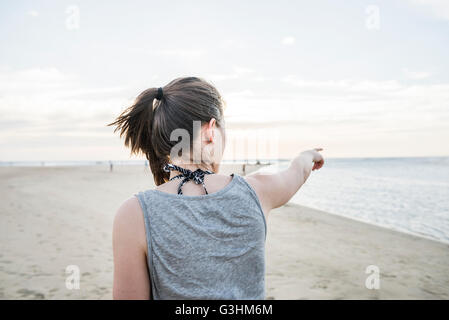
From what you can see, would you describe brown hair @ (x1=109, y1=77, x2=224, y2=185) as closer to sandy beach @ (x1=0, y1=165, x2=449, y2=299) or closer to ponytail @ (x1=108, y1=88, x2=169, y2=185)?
ponytail @ (x1=108, y1=88, x2=169, y2=185)

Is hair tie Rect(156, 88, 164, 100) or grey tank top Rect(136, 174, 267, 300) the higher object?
hair tie Rect(156, 88, 164, 100)

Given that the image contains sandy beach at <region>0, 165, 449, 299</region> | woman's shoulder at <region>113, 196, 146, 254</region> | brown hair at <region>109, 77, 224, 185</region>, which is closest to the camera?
woman's shoulder at <region>113, 196, 146, 254</region>

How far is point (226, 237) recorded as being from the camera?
4.29 ft

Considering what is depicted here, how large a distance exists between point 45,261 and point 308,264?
535 centimetres

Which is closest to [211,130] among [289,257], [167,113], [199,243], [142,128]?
[167,113]

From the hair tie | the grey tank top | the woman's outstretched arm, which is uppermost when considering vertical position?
the hair tie

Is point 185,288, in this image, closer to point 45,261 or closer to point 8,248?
point 45,261

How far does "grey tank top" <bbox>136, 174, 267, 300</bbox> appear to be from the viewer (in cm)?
125

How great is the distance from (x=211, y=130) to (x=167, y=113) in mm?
196

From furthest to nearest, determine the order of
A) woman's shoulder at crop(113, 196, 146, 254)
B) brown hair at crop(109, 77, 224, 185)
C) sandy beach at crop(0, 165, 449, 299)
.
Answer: sandy beach at crop(0, 165, 449, 299)
brown hair at crop(109, 77, 224, 185)
woman's shoulder at crop(113, 196, 146, 254)

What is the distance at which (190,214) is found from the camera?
1.27m

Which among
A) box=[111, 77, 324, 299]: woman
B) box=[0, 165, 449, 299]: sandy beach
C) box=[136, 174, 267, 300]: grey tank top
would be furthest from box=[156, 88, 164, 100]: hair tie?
box=[0, 165, 449, 299]: sandy beach
